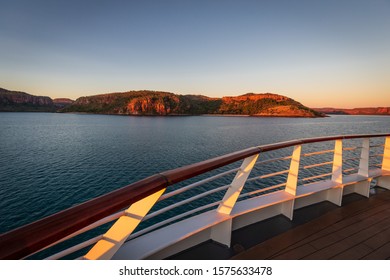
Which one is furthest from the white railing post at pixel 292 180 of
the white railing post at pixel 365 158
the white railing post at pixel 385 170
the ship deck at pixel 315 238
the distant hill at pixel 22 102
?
the distant hill at pixel 22 102

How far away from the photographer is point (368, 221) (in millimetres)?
2639

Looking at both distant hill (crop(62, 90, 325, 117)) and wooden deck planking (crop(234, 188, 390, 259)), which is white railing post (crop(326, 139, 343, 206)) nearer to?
wooden deck planking (crop(234, 188, 390, 259))

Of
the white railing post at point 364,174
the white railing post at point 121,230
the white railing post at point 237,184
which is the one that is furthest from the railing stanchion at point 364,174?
the white railing post at point 121,230

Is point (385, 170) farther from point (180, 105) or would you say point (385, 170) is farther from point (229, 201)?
point (180, 105)

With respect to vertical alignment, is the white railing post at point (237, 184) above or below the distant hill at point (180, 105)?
below

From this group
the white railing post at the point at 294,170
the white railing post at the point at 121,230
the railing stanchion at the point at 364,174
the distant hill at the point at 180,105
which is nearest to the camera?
the white railing post at the point at 121,230

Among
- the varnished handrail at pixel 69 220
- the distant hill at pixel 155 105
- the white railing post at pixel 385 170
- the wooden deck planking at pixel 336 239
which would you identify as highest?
the distant hill at pixel 155 105

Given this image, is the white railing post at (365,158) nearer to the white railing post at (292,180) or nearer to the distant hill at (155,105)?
the white railing post at (292,180)

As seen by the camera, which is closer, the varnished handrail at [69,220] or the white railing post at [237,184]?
the varnished handrail at [69,220]

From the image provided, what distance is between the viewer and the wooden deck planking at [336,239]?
1.99 meters

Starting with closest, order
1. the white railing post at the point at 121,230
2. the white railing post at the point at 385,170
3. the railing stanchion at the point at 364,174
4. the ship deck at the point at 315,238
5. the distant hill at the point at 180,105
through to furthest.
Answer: the white railing post at the point at 121,230 → the ship deck at the point at 315,238 → the railing stanchion at the point at 364,174 → the white railing post at the point at 385,170 → the distant hill at the point at 180,105

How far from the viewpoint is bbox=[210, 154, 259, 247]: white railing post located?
6.01 ft

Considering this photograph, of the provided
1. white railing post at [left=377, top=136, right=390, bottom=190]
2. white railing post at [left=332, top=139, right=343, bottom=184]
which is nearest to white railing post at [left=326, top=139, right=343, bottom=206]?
white railing post at [left=332, top=139, right=343, bottom=184]
